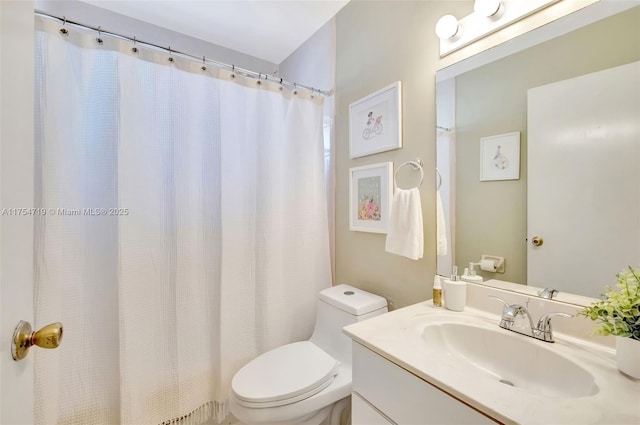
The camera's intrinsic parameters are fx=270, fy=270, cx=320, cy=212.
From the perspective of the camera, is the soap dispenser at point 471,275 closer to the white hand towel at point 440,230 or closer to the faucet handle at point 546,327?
the white hand towel at point 440,230

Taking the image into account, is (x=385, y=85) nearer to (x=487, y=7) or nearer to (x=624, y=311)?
(x=487, y=7)

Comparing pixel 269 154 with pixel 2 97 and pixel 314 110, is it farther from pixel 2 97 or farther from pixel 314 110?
pixel 2 97

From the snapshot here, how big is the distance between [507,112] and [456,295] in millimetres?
717

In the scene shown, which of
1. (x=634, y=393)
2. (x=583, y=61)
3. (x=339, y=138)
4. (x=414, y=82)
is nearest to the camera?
(x=634, y=393)

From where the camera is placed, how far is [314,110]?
1768 mm

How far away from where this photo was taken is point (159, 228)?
4.31ft

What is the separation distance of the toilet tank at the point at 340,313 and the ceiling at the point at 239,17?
1.72 metres

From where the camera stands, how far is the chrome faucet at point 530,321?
828 mm

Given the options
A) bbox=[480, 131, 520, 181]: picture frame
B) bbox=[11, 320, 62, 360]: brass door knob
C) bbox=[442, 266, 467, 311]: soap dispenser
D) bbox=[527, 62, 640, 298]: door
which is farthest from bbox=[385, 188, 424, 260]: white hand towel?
bbox=[11, 320, 62, 360]: brass door knob

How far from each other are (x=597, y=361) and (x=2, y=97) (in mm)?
1409

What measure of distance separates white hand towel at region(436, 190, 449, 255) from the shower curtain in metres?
0.77

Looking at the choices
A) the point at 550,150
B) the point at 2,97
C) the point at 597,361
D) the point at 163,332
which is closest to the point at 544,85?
the point at 550,150

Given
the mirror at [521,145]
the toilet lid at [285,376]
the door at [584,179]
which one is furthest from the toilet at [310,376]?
the door at [584,179]

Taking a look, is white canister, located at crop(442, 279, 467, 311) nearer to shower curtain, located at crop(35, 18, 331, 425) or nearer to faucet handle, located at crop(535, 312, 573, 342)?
faucet handle, located at crop(535, 312, 573, 342)
